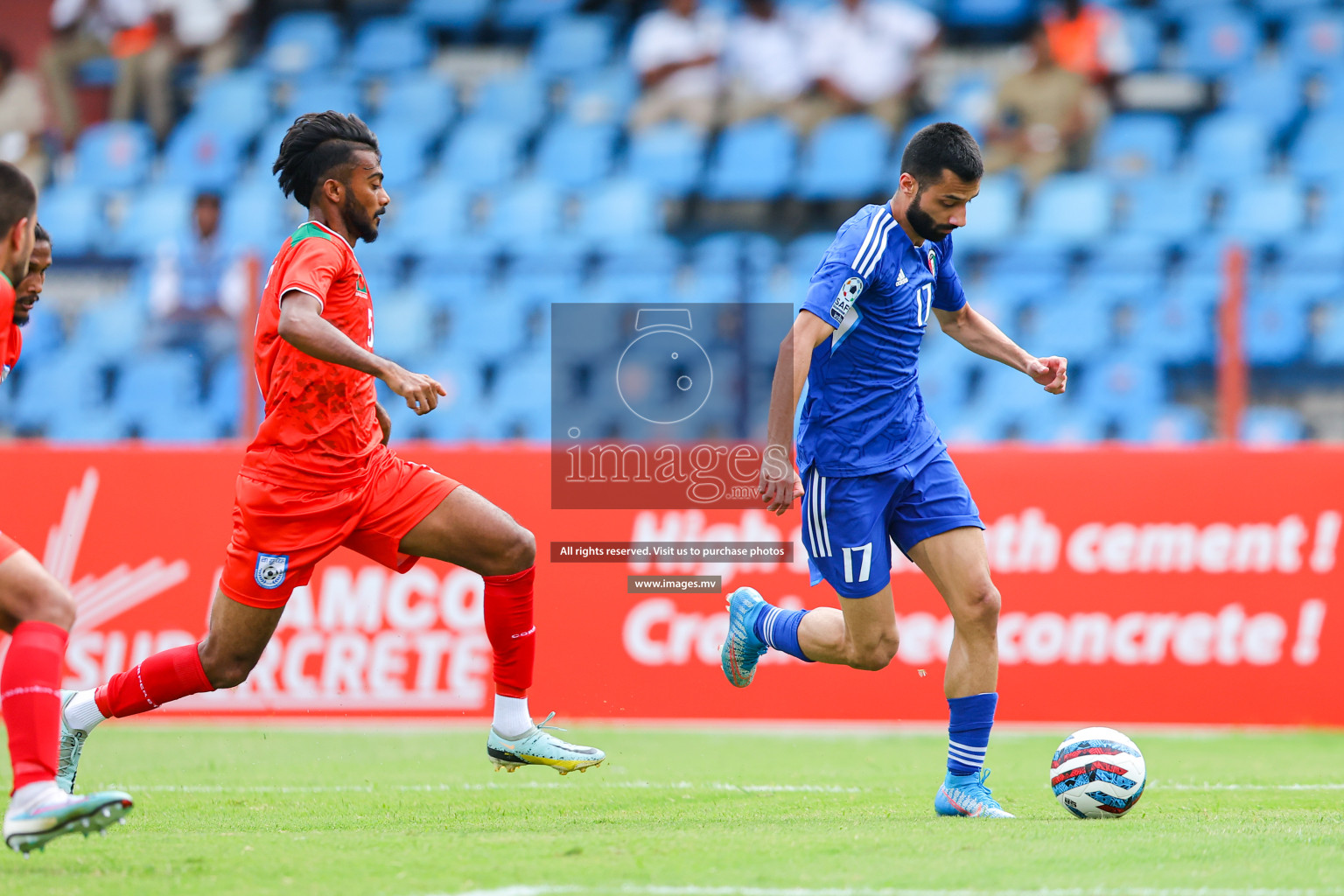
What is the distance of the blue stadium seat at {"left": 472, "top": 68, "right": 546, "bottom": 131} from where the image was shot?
15898mm

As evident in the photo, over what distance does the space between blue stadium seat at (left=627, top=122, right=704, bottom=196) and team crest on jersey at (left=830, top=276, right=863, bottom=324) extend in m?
9.43

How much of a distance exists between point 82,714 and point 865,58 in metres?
11.8

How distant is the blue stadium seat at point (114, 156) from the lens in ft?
50.5

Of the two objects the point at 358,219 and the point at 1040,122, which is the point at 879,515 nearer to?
the point at 358,219

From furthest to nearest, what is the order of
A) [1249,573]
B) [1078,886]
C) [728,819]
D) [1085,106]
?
[1085,106] → [1249,573] → [728,819] → [1078,886]

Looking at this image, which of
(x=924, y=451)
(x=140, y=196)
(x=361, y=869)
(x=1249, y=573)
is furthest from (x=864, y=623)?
(x=140, y=196)

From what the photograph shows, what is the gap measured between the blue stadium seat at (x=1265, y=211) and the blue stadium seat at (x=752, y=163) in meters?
4.14

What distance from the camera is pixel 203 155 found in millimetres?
15445

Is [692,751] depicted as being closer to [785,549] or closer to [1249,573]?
[785,549]

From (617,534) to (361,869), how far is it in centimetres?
465

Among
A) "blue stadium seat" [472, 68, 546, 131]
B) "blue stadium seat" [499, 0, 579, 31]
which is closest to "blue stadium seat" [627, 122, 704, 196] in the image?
"blue stadium seat" [472, 68, 546, 131]

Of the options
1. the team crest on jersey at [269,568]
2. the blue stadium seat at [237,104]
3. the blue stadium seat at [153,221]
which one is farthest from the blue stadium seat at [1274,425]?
the blue stadium seat at [237,104]

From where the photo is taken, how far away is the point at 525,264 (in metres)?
9.76

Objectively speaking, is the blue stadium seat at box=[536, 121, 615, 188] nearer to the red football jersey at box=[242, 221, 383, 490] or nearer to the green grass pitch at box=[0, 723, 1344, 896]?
the green grass pitch at box=[0, 723, 1344, 896]
